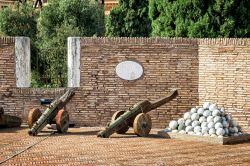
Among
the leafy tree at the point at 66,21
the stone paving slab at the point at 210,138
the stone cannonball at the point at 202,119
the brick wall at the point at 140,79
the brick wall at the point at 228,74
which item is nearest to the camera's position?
the stone paving slab at the point at 210,138

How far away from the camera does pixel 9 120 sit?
1591 centimetres

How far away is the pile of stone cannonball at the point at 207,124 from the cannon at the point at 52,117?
2630 millimetres

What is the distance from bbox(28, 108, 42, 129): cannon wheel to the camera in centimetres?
1531

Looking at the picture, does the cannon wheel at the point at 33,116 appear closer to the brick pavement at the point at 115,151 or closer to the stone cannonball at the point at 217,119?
the brick pavement at the point at 115,151

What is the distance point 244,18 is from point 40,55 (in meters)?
6.52

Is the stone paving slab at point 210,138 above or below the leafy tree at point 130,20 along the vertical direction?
below

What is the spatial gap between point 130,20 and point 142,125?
58.2 ft

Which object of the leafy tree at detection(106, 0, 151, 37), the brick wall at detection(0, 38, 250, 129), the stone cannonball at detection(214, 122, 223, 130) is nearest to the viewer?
the stone cannonball at detection(214, 122, 223, 130)

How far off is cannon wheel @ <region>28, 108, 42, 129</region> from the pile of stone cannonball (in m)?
3.43

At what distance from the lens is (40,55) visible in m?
19.2

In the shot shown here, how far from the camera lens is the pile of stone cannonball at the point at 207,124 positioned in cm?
1376

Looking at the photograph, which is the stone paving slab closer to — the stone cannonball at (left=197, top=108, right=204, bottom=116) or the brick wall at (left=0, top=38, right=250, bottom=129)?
the stone cannonball at (left=197, top=108, right=204, bottom=116)

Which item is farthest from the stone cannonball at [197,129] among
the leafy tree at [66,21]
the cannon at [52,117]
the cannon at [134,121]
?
the leafy tree at [66,21]

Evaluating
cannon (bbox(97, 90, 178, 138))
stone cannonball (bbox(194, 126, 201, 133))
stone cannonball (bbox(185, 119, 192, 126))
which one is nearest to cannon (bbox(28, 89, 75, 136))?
cannon (bbox(97, 90, 178, 138))
